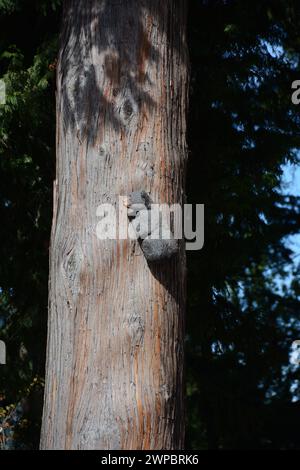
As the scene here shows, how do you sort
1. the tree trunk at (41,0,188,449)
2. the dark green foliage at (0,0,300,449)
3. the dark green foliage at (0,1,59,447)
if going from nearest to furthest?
the tree trunk at (41,0,188,449) < the dark green foliage at (0,1,59,447) < the dark green foliage at (0,0,300,449)

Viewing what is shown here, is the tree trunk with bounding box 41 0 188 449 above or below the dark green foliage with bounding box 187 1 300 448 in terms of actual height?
below

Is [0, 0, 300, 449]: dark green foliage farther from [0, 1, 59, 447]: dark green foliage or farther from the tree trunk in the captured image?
the tree trunk

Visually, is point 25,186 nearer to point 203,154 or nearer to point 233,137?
point 203,154

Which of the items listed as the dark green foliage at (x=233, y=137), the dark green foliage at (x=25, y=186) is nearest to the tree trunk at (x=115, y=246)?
the dark green foliage at (x=25, y=186)

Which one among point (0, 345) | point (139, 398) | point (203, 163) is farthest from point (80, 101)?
point (0, 345)

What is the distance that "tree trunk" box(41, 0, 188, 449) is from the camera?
11.0ft

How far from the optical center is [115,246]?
3.53 meters

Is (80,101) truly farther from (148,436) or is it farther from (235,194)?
(235,194)

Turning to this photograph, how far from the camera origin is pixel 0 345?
25.7ft

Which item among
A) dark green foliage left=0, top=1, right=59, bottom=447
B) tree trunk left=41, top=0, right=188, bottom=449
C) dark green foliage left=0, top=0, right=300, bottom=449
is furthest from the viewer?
dark green foliage left=0, top=0, right=300, bottom=449

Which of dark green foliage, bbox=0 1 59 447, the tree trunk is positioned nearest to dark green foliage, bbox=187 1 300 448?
dark green foliage, bbox=0 1 59 447

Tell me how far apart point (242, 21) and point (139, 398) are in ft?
14.9

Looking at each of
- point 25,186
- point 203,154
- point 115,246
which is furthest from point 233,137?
point 115,246

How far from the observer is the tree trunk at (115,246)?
3340 millimetres
